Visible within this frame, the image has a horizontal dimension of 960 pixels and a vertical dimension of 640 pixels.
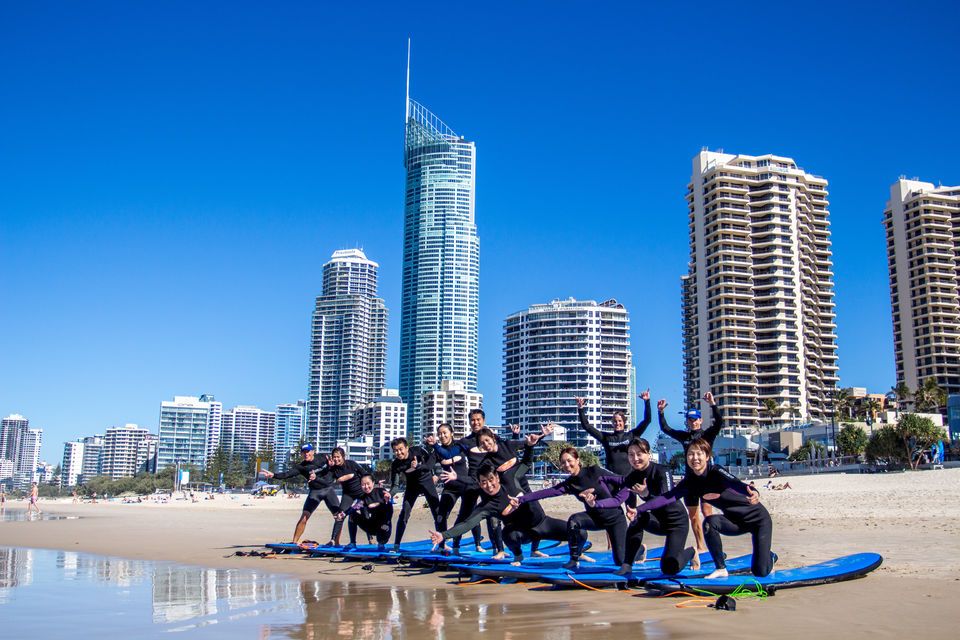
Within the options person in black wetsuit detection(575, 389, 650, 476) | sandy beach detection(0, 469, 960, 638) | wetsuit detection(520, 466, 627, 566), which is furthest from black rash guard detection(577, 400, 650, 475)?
sandy beach detection(0, 469, 960, 638)

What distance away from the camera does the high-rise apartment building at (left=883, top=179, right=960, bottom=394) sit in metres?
130

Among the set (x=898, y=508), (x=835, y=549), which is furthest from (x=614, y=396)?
(x=835, y=549)

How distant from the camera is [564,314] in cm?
18312

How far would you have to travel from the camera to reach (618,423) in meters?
14.1

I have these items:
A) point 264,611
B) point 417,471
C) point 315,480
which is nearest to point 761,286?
point 315,480

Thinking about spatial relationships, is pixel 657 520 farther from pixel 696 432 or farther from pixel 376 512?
pixel 376 512

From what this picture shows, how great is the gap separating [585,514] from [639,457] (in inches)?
50.7

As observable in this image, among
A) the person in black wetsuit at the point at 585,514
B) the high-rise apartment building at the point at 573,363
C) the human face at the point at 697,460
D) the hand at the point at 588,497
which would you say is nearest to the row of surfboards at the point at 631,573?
the person in black wetsuit at the point at 585,514

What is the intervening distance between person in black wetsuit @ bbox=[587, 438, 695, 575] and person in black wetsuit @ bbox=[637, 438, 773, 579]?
261mm

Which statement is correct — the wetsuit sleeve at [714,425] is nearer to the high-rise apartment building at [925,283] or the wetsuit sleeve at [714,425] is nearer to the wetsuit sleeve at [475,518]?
the wetsuit sleeve at [475,518]

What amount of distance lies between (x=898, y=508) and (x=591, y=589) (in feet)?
70.1

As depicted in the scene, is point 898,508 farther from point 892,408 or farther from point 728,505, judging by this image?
point 892,408

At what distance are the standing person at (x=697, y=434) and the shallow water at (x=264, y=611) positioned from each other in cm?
226

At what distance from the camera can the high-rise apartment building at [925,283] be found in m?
130
